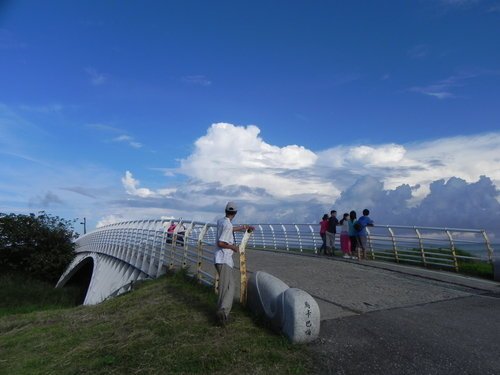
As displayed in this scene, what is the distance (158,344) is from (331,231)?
13.3m

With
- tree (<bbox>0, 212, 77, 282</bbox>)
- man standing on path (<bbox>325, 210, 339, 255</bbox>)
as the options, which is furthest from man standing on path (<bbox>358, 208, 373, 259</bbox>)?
tree (<bbox>0, 212, 77, 282</bbox>)

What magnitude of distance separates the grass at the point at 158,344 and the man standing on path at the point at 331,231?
10.0 m

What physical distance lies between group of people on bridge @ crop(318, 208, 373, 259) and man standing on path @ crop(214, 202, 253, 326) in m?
9.64

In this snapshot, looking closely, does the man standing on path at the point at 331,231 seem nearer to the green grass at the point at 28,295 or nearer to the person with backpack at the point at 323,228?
the person with backpack at the point at 323,228

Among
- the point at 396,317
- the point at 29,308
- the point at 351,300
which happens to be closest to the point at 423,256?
the point at 351,300

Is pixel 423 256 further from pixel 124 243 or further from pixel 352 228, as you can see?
pixel 124 243

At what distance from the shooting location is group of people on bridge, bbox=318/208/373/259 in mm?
16297

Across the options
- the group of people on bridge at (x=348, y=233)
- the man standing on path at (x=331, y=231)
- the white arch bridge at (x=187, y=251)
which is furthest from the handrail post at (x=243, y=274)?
the man standing on path at (x=331, y=231)

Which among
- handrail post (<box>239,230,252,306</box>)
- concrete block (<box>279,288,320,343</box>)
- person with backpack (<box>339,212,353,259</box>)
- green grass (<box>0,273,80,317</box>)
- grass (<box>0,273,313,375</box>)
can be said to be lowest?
green grass (<box>0,273,80,317</box>)

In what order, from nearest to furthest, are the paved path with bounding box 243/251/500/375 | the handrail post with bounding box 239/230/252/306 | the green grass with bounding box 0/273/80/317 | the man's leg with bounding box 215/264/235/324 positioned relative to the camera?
the paved path with bounding box 243/251/500/375 < the man's leg with bounding box 215/264/235/324 < the handrail post with bounding box 239/230/252/306 < the green grass with bounding box 0/273/80/317

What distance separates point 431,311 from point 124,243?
19.2 metres

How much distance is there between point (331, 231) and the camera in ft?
62.5

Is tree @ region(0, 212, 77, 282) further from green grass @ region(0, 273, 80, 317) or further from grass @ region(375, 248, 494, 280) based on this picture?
grass @ region(375, 248, 494, 280)

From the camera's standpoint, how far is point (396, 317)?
293 inches
